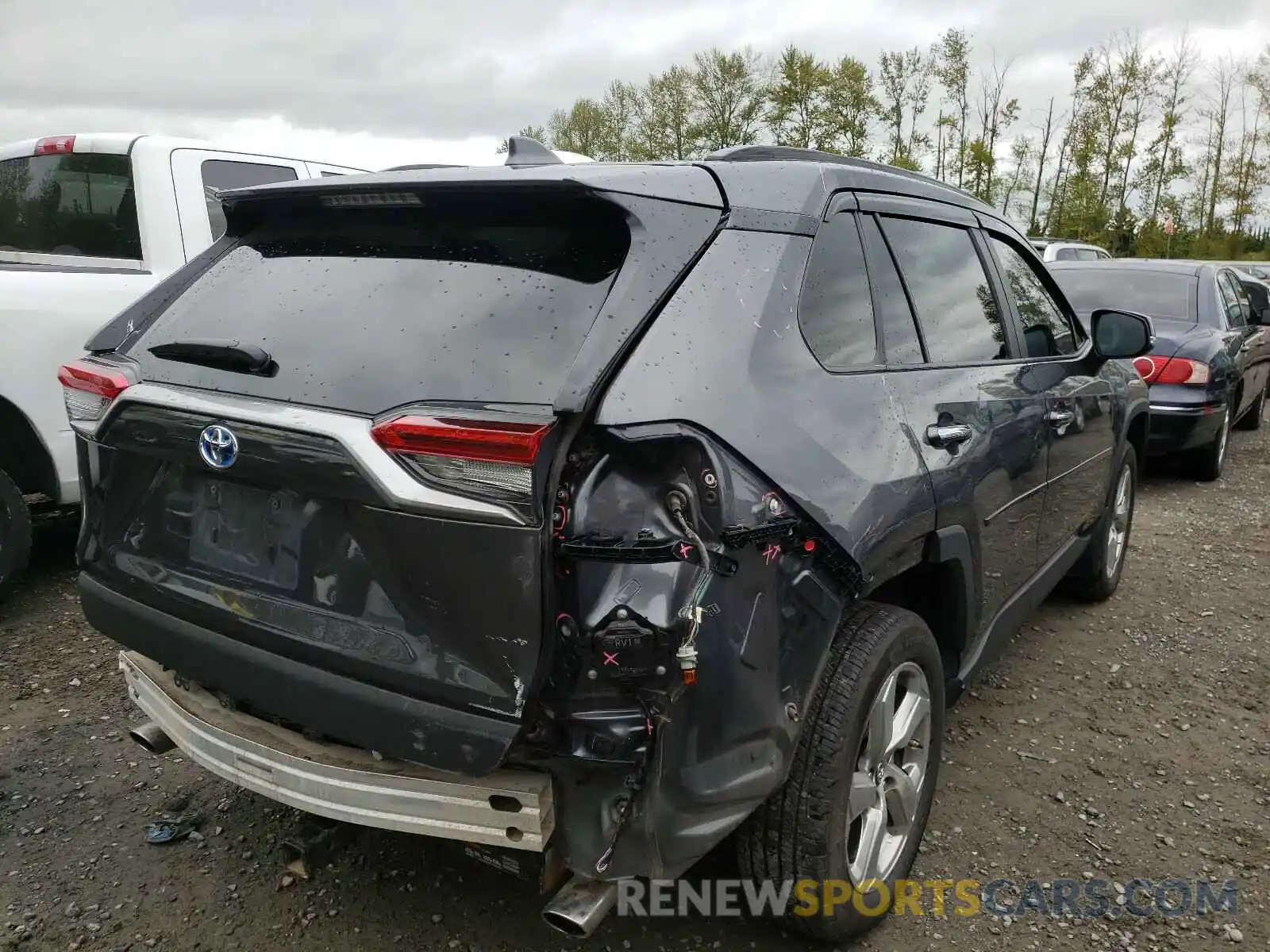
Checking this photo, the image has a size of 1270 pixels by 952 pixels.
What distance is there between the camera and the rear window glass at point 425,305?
6.00 ft

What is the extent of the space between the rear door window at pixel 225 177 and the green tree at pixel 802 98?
3055cm

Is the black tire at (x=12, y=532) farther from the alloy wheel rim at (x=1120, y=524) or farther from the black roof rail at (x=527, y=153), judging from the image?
the alloy wheel rim at (x=1120, y=524)

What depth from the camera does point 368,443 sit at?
1.79 meters

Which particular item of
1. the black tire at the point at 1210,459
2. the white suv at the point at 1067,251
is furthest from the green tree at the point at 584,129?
the black tire at the point at 1210,459

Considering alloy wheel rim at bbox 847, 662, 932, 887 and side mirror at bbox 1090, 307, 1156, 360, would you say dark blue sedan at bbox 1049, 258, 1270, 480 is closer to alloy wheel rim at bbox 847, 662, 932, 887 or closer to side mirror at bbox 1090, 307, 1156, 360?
side mirror at bbox 1090, 307, 1156, 360

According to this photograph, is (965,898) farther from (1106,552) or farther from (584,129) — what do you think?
(584,129)

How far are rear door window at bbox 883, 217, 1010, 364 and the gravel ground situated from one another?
1.43 metres

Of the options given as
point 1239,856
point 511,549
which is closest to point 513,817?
point 511,549

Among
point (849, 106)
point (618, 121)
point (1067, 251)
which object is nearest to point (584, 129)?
point (618, 121)

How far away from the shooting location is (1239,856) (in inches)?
109

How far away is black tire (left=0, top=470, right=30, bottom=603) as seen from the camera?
4.10 metres

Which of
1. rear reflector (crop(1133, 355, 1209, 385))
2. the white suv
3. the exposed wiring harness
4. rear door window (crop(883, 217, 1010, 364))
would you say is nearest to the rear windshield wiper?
the exposed wiring harness

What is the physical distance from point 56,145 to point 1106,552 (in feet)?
18.4

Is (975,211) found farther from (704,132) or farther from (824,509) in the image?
(704,132)
